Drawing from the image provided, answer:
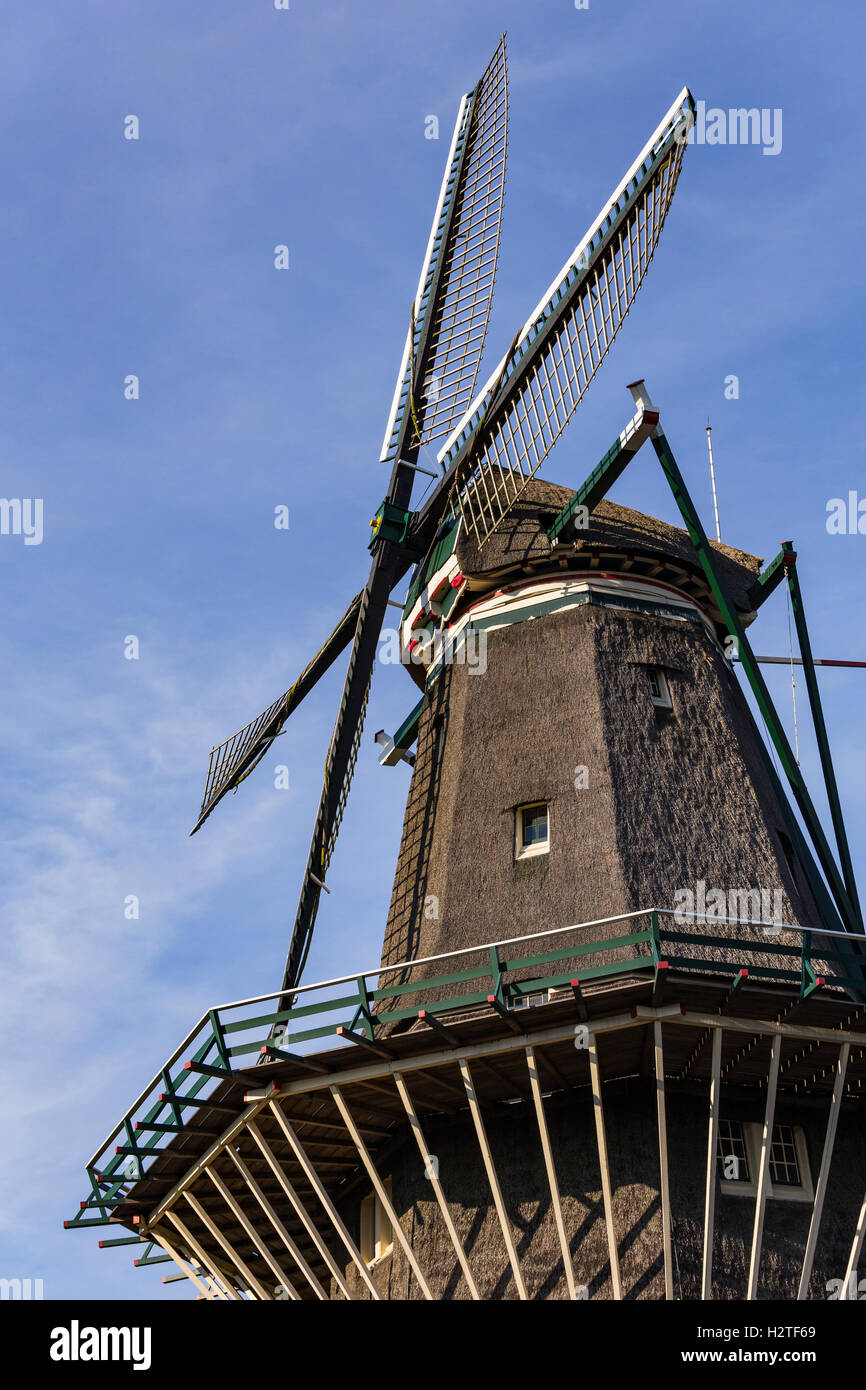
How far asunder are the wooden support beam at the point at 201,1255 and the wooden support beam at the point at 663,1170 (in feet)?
15.4

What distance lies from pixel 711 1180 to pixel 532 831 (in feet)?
14.9

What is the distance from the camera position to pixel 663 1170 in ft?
39.2

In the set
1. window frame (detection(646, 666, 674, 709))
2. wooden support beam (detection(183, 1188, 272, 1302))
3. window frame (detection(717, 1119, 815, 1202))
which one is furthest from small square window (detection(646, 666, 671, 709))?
wooden support beam (detection(183, 1188, 272, 1302))

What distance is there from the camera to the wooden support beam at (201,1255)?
47.1 feet

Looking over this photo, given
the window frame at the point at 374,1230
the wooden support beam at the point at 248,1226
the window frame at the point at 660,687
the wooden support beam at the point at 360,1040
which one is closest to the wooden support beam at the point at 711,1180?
the wooden support beam at the point at 360,1040

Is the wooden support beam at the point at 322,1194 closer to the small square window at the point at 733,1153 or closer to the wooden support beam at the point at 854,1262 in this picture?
the small square window at the point at 733,1153

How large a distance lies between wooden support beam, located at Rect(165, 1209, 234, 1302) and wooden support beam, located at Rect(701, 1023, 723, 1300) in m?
4.92

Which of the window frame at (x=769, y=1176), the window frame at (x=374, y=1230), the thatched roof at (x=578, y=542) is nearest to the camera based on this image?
the window frame at (x=769, y=1176)

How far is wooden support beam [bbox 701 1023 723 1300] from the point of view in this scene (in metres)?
11.8

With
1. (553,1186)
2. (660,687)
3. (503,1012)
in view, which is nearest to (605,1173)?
(553,1186)

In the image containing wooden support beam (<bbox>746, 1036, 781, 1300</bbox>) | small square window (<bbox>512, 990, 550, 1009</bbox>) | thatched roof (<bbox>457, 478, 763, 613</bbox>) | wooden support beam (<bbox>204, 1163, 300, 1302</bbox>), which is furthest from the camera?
thatched roof (<bbox>457, 478, 763, 613</bbox>)

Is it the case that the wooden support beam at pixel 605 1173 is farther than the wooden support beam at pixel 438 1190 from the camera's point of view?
No

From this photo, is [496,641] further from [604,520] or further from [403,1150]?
[403,1150]
